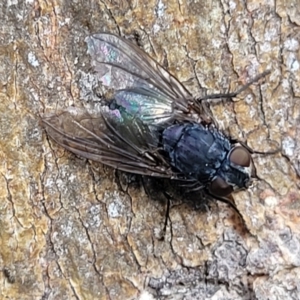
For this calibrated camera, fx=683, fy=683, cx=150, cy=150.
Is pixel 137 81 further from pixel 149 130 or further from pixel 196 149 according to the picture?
pixel 196 149

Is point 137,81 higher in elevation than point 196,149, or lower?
higher

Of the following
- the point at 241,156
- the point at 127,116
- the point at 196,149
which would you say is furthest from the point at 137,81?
the point at 241,156

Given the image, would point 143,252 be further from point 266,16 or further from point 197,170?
point 266,16

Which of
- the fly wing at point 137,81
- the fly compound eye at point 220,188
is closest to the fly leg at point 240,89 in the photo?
the fly wing at point 137,81

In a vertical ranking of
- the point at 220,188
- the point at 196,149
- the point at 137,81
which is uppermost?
the point at 137,81

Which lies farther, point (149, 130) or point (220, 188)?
point (149, 130)

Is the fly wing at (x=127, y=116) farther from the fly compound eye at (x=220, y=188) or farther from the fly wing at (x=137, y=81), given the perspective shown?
the fly compound eye at (x=220, y=188)
